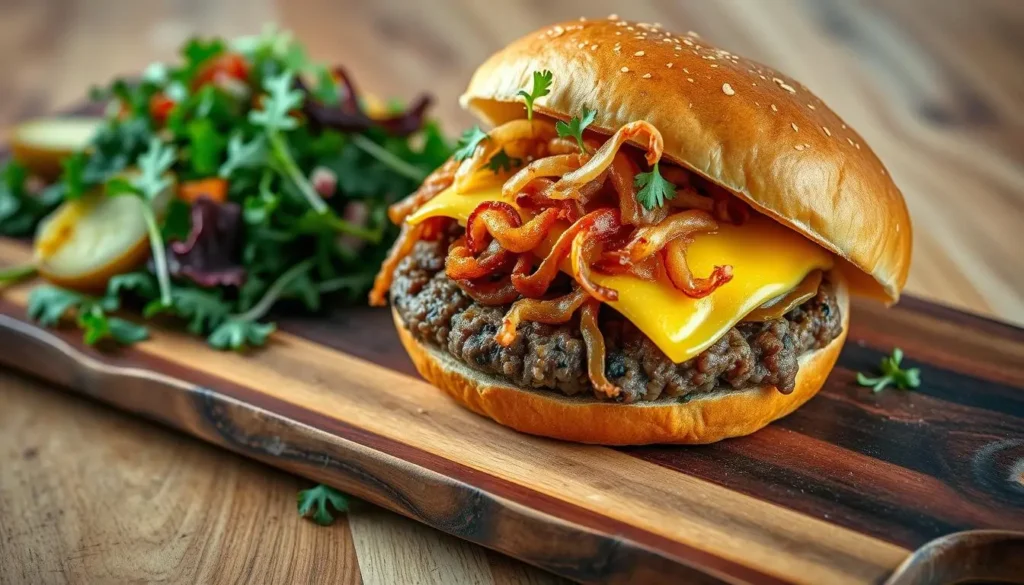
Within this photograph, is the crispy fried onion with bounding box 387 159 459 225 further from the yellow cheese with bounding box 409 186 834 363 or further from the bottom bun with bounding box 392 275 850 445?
the yellow cheese with bounding box 409 186 834 363

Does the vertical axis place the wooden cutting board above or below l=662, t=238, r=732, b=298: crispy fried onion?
below

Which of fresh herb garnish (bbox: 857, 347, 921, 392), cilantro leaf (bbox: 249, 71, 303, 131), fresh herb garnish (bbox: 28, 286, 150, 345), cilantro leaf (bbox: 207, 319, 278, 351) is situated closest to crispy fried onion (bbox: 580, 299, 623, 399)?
fresh herb garnish (bbox: 857, 347, 921, 392)

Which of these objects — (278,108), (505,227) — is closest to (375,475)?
(505,227)

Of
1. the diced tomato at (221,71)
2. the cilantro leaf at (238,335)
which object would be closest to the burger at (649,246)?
the cilantro leaf at (238,335)

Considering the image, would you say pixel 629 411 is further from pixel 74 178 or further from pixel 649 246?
pixel 74 178

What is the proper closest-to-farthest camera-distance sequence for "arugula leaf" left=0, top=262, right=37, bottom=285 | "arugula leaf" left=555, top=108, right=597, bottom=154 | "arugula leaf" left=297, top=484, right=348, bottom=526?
"arugula leaf" left=555, top=108, right=597, bottom=154, "arugula leaf" left=297, top=484, right=348, bottom=526, "arugula leaf" left=0, top=262, right=37, bottom=285

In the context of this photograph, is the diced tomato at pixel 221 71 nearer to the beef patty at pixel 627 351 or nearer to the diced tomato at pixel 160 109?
the diced tomato at pixel 160 109
